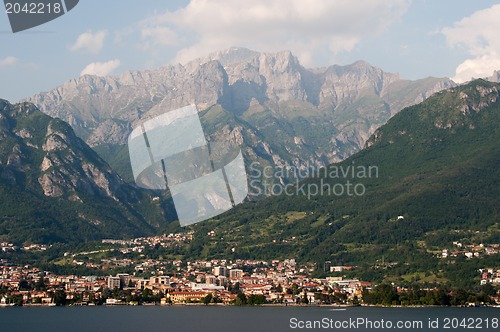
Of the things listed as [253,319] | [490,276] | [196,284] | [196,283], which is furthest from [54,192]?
[253,319]

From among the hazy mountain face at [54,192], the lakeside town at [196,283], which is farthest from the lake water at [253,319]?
the hazy mountain face at [54,192]

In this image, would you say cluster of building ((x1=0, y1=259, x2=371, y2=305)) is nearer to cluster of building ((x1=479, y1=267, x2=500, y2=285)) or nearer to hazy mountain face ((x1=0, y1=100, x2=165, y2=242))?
cluster of building ((x1=479, y1=267, x2=500, y2=285))

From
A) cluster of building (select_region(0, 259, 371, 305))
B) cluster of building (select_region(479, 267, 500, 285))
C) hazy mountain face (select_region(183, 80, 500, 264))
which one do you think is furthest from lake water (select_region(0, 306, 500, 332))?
hazy mountain face (select_region(183, 80, 500, 264))

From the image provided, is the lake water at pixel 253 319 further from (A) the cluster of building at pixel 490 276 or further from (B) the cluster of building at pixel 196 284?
(A) the cluster of building at pixel 490 276

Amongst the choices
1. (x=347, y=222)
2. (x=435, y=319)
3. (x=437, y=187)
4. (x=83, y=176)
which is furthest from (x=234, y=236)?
(x=435, y=319)

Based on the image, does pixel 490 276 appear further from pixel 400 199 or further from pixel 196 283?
pixel 196 283
